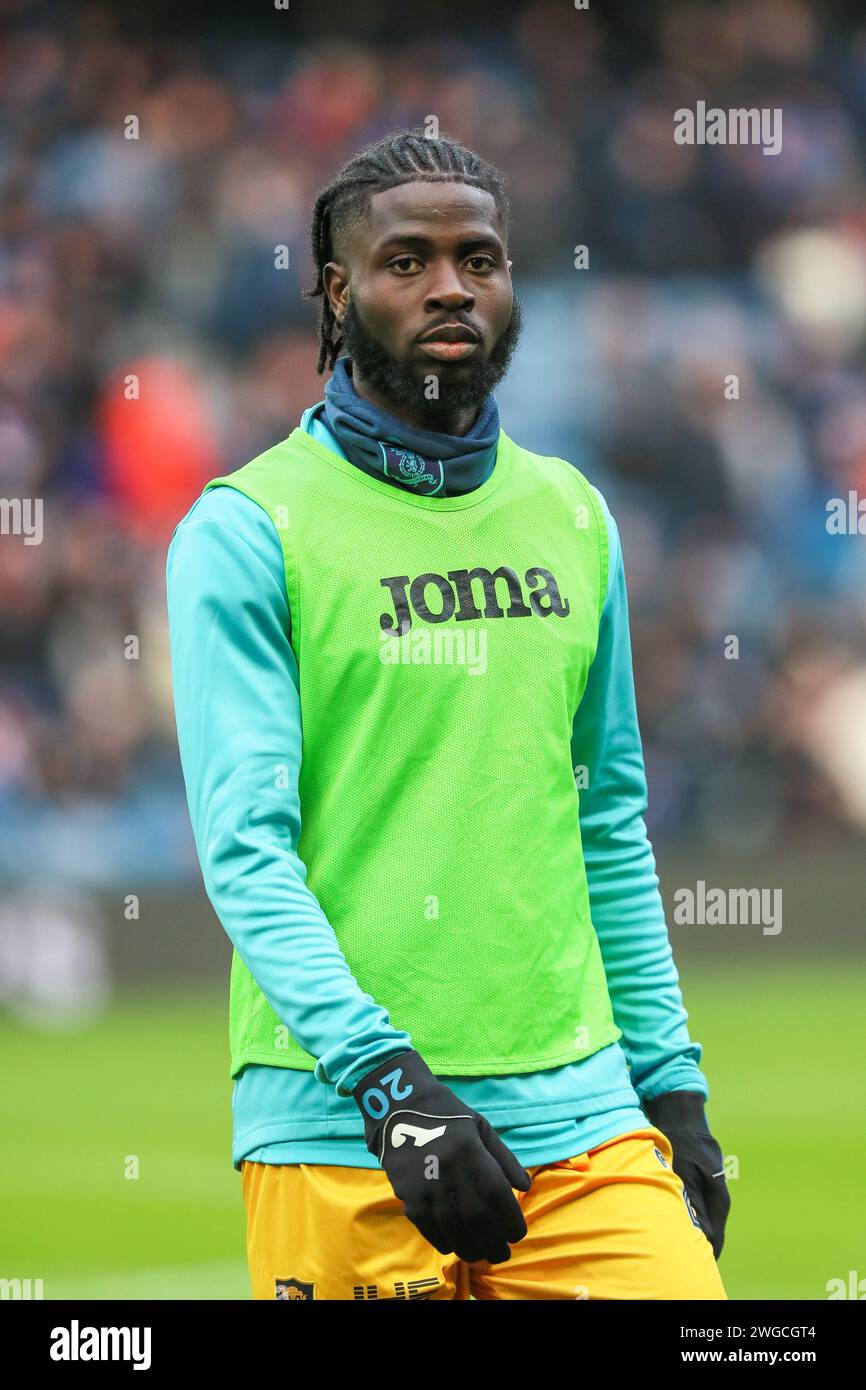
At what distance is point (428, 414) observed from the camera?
257 centimetres

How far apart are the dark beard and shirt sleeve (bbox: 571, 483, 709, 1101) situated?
242mm

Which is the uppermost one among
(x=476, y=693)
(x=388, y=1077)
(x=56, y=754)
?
(x=56, y=754)


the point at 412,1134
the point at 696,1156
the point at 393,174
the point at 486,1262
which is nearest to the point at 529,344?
the point at 393,174

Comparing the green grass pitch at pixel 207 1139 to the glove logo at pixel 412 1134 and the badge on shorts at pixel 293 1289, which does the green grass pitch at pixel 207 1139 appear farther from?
the glove logo at pixel 412 1134

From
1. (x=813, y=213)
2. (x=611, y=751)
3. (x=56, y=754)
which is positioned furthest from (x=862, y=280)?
(x=611, y=751)

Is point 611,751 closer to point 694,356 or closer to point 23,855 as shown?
point 23,855

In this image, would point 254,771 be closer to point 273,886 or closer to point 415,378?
point 273,886

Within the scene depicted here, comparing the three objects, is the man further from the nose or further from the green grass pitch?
the green grass pitch

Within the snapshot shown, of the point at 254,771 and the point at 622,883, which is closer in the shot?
the point at 254,771

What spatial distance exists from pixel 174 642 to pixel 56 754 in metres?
8.48

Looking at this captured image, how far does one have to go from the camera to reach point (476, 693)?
2453 mm

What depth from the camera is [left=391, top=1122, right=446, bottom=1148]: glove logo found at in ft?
6.93

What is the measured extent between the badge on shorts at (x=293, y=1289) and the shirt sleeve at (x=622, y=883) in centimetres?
56

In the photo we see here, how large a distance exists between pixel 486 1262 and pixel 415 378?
1028mm
